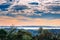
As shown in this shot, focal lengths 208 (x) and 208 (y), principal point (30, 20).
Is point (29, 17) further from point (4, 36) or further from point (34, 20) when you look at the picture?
point (4, 36)

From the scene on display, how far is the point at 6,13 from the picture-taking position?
12.2 m

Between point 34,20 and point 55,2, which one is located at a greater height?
point 55,2

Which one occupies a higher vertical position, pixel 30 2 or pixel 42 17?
pixel 30 2

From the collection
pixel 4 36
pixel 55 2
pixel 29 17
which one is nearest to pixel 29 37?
pixel 4 36

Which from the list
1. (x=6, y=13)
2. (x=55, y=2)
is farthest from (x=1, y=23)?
(x=55, y=2)

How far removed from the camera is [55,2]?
12383mm

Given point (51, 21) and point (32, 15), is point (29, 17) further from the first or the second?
point (51, 21)

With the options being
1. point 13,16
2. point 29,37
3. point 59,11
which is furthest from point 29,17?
point 29,37

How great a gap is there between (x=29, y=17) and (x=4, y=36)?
3.88 m

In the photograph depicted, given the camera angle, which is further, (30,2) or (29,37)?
(30,2)

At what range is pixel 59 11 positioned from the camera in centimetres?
1218

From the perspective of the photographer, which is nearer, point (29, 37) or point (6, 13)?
point (29, 37)

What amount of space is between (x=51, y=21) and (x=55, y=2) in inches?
47.0

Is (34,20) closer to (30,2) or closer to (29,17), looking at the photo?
(29,17)
